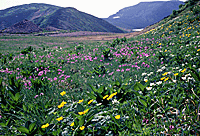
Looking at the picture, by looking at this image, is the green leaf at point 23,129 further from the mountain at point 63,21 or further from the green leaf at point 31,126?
the mountain at point 63,21

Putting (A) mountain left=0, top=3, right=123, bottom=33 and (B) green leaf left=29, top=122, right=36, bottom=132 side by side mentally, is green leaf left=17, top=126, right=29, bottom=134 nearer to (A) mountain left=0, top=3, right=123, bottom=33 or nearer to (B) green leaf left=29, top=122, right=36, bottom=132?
(B) green leaf left=29, top=122, right=36, bottom=132

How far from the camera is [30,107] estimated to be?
2.53 m

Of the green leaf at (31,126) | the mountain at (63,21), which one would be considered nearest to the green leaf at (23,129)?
the green leaf at (31,126)

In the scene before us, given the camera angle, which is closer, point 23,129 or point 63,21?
point 23,129

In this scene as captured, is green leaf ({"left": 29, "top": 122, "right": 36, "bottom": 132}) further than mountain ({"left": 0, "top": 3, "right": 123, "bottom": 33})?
No

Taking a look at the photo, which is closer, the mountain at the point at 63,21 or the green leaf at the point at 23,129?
the green leaf at the point at 23,129

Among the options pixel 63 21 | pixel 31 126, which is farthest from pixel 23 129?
pixel 63 21

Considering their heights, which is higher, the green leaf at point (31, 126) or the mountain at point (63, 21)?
the mountain at point (63, 21)

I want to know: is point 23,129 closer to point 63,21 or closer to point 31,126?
point 31,126

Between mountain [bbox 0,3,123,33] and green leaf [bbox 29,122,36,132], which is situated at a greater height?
mountain [bbox 0,3,123,33]

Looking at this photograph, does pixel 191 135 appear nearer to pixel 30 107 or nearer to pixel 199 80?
pixel 199 80

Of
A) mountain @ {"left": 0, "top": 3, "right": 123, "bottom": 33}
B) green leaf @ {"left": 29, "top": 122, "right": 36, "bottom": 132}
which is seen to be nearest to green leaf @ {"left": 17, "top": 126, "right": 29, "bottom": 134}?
green leaf @ {"left": 29, "top": 122, "right": 36, "bottom": 132}

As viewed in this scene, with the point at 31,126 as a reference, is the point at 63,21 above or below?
above

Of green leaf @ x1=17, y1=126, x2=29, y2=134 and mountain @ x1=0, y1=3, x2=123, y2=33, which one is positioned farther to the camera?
mountain @ x1=0, y1=3, x2=123, y2=33
